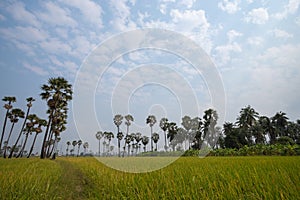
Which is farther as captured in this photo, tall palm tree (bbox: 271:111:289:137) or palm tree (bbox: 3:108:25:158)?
tall palm tree (bbox: 271:111:289:137)

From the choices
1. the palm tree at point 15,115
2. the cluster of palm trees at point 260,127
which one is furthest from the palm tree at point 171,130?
the palm tree at point 15,115

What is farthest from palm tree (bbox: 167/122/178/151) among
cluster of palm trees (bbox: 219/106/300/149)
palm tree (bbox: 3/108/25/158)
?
palm tree (bbox: 3/108/25/158)

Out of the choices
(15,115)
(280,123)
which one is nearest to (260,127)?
(280,123)

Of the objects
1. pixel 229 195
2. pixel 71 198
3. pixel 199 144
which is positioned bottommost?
pixel 71 198

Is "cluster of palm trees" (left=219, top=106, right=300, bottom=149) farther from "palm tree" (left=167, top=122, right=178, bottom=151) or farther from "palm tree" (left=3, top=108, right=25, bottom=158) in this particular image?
"palm tree" (left=3, top=108, right=25, bottom=158)

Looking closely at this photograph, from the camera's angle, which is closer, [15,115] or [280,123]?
[15,115]

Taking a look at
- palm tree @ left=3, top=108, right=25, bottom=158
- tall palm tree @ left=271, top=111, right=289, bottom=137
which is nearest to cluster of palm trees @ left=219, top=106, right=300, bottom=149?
tall palm tree @ left=271, top=111, right=289, bottom=137

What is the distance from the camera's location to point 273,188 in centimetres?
313

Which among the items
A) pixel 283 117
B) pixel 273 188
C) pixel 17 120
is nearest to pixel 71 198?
pixel 273 188

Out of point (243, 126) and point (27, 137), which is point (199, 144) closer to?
point (243, 126)

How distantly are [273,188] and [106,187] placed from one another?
3703mm

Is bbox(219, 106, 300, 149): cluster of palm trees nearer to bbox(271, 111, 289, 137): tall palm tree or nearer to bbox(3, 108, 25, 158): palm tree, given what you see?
bbox(271, 111, 289, 137): tall palm tree

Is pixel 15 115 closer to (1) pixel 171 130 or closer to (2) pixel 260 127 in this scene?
(1) pixel 171 130

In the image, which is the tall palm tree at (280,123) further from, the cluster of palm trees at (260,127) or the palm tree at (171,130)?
the palm tree at (171,130)
